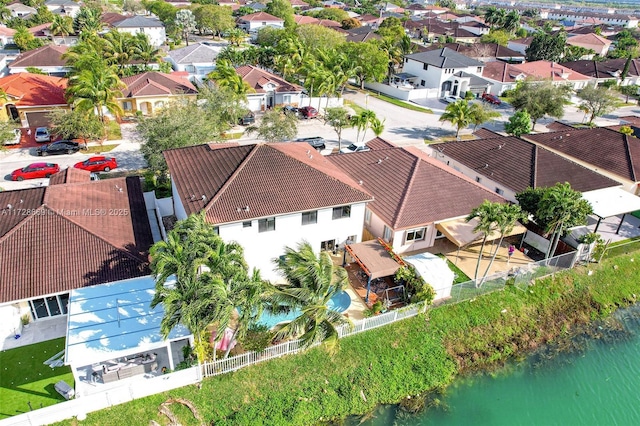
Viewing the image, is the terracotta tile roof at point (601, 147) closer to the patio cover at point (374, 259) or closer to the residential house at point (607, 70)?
the patio cover at point (374, 259)

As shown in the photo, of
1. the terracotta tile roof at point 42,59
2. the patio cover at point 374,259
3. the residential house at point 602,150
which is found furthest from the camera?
the terracotta tile roof at point 42,59

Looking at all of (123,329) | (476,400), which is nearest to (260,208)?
(123,329)

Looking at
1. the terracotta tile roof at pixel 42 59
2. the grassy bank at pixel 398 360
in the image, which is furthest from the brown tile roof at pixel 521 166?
the terracotta tile roof at pixel 42 59

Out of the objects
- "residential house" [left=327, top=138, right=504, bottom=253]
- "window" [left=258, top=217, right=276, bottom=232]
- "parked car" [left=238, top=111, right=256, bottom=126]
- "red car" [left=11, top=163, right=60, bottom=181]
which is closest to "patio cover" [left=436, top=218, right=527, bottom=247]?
"residential house" [left=327, top=138, right=504, bottom=253]

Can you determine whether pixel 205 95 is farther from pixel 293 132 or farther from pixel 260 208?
pixel 260 208

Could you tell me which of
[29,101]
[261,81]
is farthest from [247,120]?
[29,101]

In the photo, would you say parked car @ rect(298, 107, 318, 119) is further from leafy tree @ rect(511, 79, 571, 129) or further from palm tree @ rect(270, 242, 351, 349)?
palm tree @ rect(270, 242, 351, 349)
